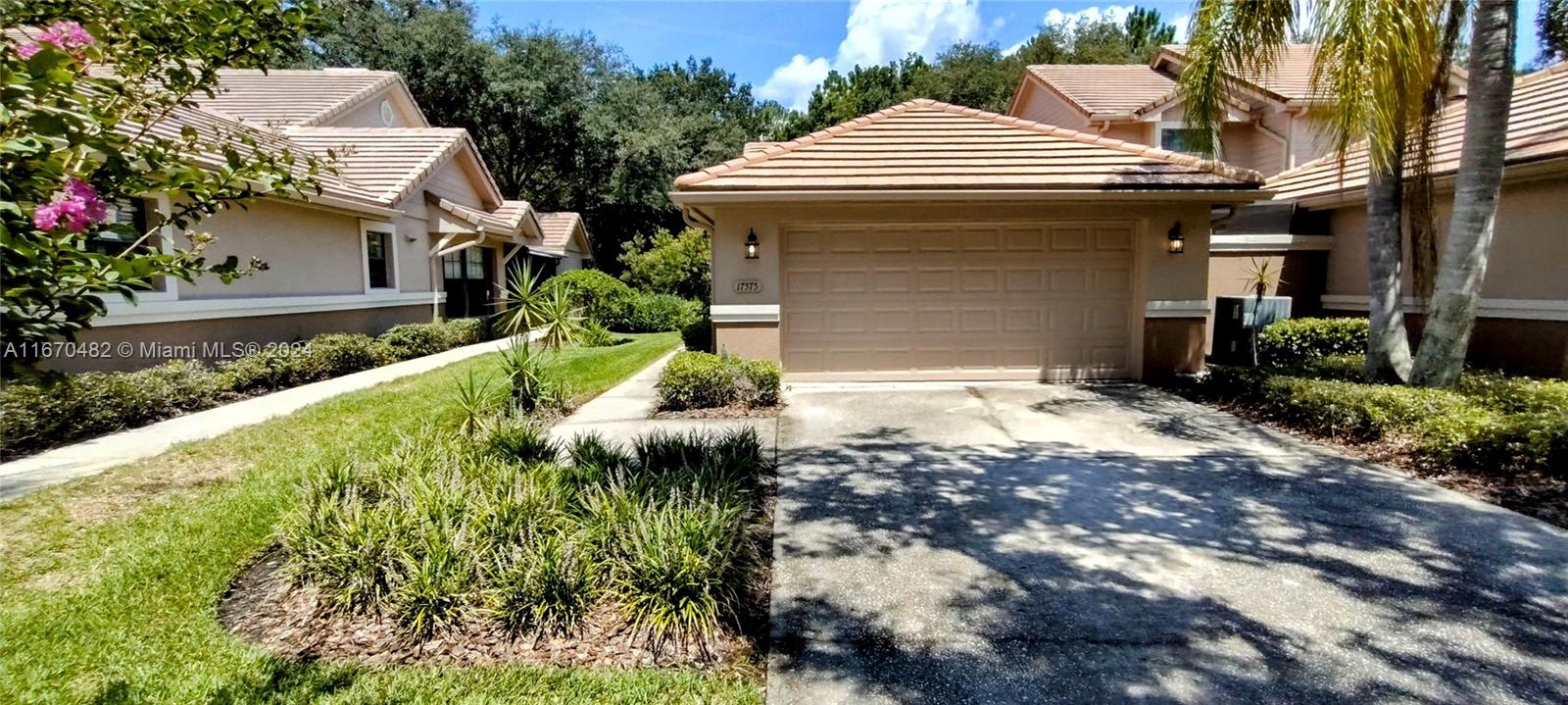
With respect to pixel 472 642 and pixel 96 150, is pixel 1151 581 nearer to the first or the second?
pixel 472 642

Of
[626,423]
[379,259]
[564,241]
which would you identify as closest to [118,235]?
[626,423]

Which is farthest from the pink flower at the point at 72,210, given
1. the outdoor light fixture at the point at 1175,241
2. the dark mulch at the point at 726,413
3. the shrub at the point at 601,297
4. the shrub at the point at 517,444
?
the shrub at the point at 601,297

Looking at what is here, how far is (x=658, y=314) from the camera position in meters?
19.5

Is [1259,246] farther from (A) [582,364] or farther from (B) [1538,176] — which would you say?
(A) [582,364]

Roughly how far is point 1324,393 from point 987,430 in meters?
3.18

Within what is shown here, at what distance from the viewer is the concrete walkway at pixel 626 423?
23.3ft

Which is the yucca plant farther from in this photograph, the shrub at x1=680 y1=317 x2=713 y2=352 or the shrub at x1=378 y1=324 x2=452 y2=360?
the shrub at x1=378 y1=324 x2=452 y2=360

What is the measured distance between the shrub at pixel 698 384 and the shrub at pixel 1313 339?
7438 mm

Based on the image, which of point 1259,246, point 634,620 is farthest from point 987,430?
point 1259,246

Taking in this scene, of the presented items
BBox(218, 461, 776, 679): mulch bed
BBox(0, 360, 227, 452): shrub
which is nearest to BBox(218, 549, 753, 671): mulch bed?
BBox(218, 461, 776, 679): mulch bed

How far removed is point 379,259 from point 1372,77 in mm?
16015

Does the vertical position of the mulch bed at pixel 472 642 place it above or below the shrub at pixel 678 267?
below

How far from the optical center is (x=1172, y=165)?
9445mm

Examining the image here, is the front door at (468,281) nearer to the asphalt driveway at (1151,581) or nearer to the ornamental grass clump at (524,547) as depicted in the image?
the ornamental grass clump at (524,547)
